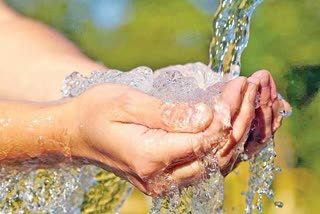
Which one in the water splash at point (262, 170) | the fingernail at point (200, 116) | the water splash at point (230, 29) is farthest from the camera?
the water splash at point (230, 29)

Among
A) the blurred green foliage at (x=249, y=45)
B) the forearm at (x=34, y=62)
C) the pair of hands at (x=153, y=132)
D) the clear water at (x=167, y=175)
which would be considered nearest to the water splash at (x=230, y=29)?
the clear water at (x=167, y=175)

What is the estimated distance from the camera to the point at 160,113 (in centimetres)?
80

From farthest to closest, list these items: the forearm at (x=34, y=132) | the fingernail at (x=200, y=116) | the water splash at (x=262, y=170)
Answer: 1. the water splash at (x=262, y=170)
2. the forearm at (x=34, y=132)
3. the fingernail at (x=200, y=116)

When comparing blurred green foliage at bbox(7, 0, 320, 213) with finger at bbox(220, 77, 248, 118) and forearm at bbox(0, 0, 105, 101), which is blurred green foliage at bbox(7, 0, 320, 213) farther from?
finger at bbox(220, 77, 248, 118)

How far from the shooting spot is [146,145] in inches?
31.2

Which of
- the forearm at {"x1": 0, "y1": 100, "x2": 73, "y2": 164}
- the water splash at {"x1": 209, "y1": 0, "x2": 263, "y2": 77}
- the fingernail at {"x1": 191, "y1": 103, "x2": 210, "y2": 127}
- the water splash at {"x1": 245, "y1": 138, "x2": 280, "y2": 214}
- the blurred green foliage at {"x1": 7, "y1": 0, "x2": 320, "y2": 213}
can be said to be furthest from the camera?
the blurred green foliage at {"x1": 7, "y1": 0, "x2": 320, "y2": 213}

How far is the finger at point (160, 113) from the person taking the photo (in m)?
0.78

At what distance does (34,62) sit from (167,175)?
19.4 inches

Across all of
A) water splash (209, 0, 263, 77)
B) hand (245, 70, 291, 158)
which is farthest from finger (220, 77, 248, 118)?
water splash (209, 0, 263, 77)

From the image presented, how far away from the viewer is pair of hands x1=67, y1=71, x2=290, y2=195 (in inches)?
30.8

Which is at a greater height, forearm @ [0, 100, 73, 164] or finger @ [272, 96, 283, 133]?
finger @ [272, 96, 283, 133]

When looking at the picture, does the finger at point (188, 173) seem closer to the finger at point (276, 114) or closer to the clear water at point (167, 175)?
the clear water at point (167, 175)

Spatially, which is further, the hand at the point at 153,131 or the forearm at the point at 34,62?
the forearm at the point at 34,62

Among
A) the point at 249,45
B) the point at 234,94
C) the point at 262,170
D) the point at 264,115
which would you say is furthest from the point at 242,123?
the point at 249,45
